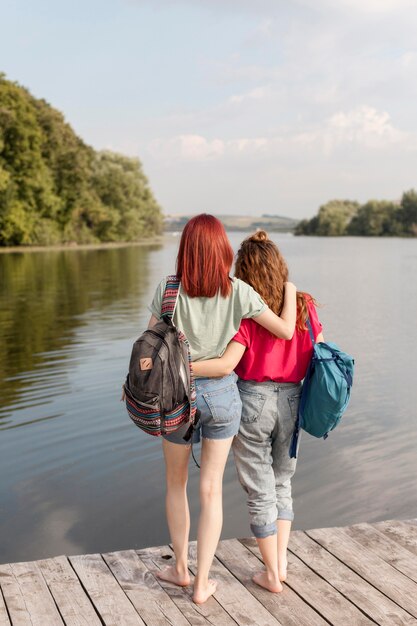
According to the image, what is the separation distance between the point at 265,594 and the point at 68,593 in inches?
38.4

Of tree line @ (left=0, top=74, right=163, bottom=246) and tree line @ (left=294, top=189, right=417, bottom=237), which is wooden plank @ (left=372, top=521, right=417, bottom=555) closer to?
tree line @ (left=0, top=74, right=163, bottom=246)

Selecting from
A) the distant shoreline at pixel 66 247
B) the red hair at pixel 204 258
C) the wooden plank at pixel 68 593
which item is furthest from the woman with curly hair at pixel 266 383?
the distant shoreline at pixel 66 247

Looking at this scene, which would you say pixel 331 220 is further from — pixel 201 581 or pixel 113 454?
pixel 201 581

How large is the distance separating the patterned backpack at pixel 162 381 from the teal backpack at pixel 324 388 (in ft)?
1.91

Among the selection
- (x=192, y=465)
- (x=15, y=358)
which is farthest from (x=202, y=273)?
(x=15, y=358)

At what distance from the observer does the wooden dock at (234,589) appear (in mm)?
3340

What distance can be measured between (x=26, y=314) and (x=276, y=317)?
15.6 metres

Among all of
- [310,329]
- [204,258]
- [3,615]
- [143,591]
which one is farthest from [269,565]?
[204,258]

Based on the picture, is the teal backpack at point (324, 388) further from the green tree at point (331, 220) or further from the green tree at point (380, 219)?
the green tree at point (331, 220)

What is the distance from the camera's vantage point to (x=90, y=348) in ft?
43.2

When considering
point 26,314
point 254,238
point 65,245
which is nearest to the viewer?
point 254,238

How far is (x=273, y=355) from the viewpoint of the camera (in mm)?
3461

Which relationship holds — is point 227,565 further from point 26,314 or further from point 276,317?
point 26,314

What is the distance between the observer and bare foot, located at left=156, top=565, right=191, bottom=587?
365cm
